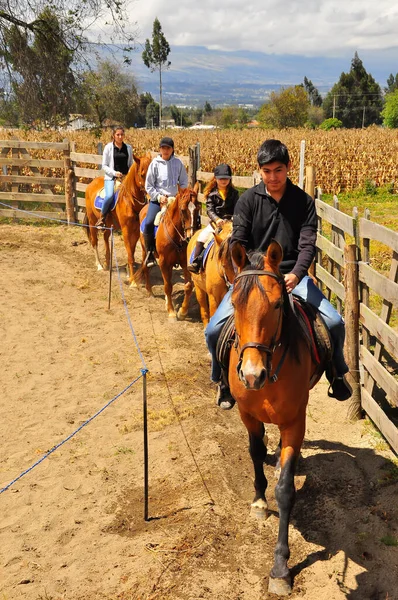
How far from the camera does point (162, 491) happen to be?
5219 mm

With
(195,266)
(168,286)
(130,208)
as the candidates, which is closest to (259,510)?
(195,266)

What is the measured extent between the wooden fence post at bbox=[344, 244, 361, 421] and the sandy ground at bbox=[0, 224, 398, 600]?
0.24 meters

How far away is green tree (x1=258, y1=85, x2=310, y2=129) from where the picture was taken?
8638 cm

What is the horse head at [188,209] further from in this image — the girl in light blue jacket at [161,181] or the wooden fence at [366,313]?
the wooden fence at [366,313]

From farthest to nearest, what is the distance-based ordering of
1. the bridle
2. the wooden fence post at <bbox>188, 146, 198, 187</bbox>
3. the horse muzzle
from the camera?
1. the wooden fence post at <bbox>188, 146, 198, 187</bbox>
2. the bridle
3. the horse muzzle

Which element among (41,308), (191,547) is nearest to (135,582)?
(191,547)

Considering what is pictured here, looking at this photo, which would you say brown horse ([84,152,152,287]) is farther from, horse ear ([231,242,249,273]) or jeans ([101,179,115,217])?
horse ear ([231,242,249,273])

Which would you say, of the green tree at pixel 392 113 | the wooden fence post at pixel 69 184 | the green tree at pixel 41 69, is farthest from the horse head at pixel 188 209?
the green tree at pixel 392 113

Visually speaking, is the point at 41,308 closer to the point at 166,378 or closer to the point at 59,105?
the point at 166,378

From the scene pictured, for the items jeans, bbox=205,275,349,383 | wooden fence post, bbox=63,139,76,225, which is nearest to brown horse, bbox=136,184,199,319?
jeans, bbox=205,275,349,383

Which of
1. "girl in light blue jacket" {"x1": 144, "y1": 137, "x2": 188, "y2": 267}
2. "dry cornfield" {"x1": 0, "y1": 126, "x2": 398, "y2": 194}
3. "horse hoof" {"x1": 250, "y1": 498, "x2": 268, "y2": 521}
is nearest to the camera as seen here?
"horse hoof" {"x1": 250, "y1": 498, "x2": 268, "y2": 521}

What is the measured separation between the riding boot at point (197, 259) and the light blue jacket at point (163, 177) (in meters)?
2.24

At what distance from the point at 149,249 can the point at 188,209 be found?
1.69m

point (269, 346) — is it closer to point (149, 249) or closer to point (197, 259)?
point (197, 259)
